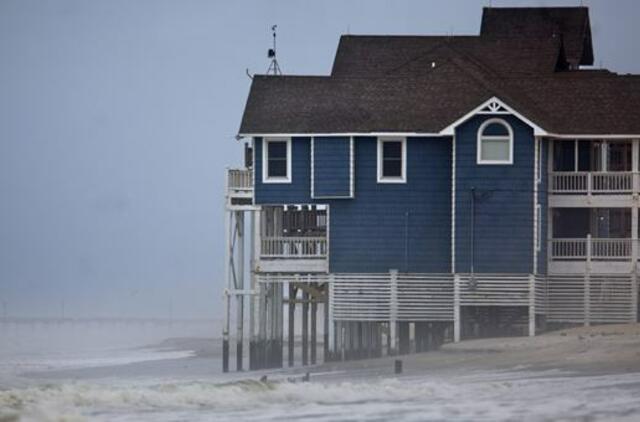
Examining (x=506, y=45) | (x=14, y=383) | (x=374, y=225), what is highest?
(x=506, y=45)

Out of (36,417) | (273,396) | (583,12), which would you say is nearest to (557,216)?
(583,12)

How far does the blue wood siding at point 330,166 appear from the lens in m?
70.3

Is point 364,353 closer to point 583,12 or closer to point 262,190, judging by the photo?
point 262,190

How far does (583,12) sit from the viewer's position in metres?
87.4

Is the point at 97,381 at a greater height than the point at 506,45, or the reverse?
the point at 506,45

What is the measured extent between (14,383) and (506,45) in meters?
22.0

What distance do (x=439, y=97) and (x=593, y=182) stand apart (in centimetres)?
532

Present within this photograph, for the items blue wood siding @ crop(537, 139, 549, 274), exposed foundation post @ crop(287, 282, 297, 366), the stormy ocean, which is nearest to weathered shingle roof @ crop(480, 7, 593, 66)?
blue wood siding @ crop(537, 139, 549, 274)

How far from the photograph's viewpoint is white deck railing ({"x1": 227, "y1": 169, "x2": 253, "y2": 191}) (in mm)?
71875

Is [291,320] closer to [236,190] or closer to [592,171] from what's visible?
[236,190]

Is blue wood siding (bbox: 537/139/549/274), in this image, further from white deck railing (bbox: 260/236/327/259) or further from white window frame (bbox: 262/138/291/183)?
white window frame (bbox: 262/138/291/183)

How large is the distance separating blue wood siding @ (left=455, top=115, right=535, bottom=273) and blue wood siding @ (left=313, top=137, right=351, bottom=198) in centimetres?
345

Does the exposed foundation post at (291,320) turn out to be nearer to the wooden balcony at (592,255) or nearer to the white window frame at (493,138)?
the white window frame at (493,138)

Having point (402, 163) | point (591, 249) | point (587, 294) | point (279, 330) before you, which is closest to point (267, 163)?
point (402, 163)
